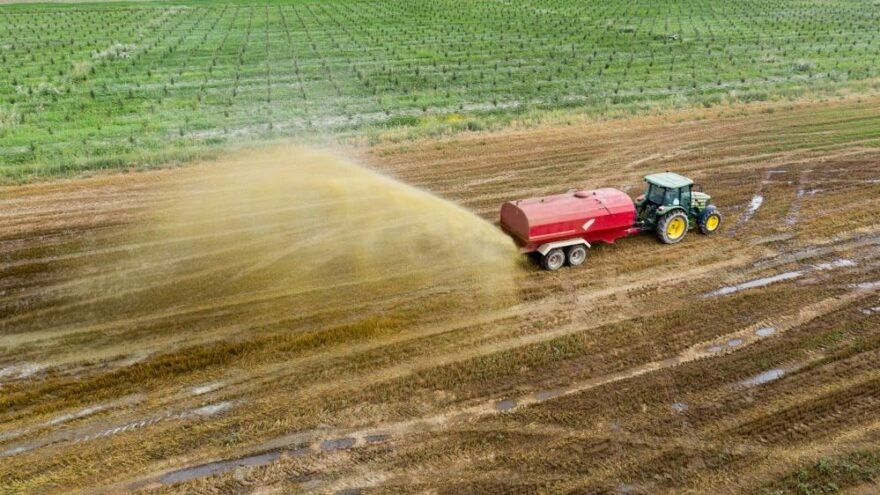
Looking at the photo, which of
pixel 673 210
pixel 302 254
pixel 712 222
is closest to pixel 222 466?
pixel 302 254

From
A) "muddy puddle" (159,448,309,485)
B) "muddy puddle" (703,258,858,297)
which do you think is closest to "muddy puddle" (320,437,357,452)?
"muddy puddle" (159,448,309,485)

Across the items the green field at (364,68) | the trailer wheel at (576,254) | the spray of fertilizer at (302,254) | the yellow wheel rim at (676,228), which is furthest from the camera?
the green field at (364,68)

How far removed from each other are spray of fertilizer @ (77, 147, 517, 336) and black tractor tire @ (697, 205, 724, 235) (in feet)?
17.0

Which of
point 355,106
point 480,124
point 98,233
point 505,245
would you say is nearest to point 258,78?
point 355,106

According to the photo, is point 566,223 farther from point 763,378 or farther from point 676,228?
point 763,378

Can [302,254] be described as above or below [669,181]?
below

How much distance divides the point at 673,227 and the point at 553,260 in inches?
143

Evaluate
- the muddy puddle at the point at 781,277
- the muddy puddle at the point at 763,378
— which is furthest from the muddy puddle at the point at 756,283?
the muddy puddle at the point at 763,378

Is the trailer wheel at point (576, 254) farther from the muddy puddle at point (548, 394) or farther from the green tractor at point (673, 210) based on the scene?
the muddy puddle at point (548, 394)

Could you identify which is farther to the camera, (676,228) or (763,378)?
(676,228)

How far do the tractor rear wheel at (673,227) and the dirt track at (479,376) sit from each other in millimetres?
380

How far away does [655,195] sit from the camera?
16.5 m

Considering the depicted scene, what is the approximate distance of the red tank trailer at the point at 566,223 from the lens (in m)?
14.6

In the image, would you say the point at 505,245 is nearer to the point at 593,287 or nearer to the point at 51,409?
the point at 593,287
